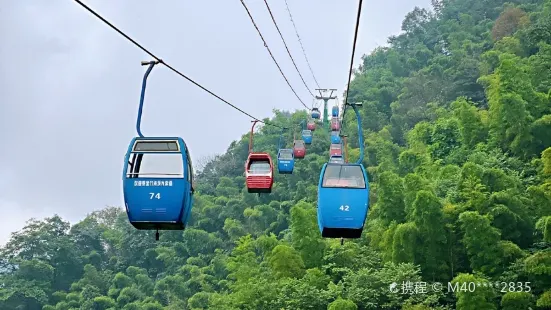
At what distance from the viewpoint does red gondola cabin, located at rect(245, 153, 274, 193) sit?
17984 millimetres

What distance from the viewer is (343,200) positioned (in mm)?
10273

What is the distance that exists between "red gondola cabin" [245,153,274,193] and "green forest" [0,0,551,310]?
679cm

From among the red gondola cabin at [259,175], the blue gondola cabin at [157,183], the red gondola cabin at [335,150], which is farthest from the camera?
the red gondola cabin at [335,150]

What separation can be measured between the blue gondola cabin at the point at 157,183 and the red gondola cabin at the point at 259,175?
888 centimetres

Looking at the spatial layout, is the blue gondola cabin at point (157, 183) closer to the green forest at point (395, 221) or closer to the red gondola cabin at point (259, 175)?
the red gondola cabin at point (259, 175)

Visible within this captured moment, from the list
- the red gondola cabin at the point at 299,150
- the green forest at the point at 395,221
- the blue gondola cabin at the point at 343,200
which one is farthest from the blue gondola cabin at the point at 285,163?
the blue gondola cabin at the point at 343,200

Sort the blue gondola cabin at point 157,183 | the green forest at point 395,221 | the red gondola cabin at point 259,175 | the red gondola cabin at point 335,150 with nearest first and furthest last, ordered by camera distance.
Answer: the blue gondola cabin at point 157,183 → the red gondola cabin at point 259,175 → the green forest at point 395,221 → the red gondola cabin at point 335,150

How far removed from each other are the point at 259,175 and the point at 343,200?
791 cm

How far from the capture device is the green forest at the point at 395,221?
23.5m

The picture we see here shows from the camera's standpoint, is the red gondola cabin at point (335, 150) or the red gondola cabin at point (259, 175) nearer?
the red gondola cabin at point (259, 175)

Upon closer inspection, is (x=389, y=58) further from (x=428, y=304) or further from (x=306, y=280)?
(x=428, y=304)

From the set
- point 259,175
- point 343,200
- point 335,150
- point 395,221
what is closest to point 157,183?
point 343,200

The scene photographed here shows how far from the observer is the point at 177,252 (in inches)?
2116

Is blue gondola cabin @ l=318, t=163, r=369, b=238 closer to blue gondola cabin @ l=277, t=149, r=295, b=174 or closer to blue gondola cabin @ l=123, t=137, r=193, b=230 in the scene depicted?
blue gondola cabin @ l=123, t=137, r=193, b=230
